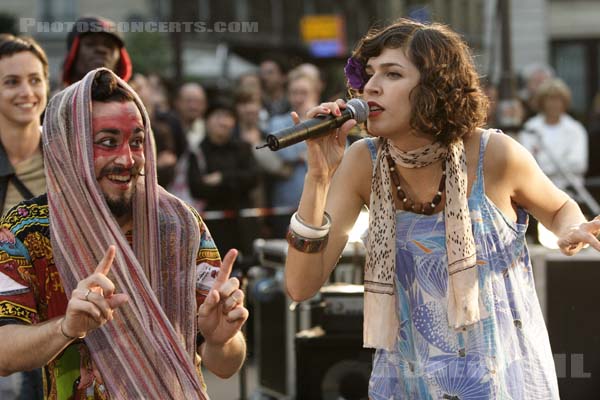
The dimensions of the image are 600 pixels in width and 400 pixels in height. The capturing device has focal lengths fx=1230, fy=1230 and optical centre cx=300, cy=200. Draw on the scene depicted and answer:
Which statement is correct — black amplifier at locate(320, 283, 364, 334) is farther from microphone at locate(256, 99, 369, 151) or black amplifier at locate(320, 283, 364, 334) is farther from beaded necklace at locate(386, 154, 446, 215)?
microphone at locate(256, 99, 369, 151)

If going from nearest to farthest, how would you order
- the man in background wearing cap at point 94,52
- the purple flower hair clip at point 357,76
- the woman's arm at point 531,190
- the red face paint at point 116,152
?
1. the red face paint at point 116,152
2. the woman's arm at point 531,190
3. the purple flower hair clip at point 357,76
4. the man in background wearing cap at point 94,52

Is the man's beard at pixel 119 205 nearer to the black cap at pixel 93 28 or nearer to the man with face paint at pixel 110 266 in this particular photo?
the man with face paint at pixel 110 266

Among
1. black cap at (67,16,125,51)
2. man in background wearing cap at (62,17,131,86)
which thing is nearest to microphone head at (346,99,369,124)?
man in background wearing cap at (62,17,131,86)

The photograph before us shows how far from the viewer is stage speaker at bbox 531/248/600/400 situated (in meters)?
5.50

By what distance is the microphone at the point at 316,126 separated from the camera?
3148 millimetres

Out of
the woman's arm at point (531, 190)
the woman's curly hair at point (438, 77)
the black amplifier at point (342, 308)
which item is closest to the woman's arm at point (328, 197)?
the woman's curly hair at point (438, 77)

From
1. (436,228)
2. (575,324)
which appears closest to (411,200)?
(436,228)

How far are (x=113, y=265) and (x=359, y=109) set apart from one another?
0.80 meters

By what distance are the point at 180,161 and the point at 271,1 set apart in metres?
24.7

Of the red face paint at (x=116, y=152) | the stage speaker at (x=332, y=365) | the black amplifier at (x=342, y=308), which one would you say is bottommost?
the stage speaker at (x=332, y=365)

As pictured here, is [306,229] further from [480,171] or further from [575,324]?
[575,324]

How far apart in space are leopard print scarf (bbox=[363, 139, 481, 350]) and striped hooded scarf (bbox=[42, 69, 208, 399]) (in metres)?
0.61

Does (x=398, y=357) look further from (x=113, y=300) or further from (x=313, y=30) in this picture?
(x=313, y=30)

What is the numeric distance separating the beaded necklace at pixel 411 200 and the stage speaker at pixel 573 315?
2.07 m
